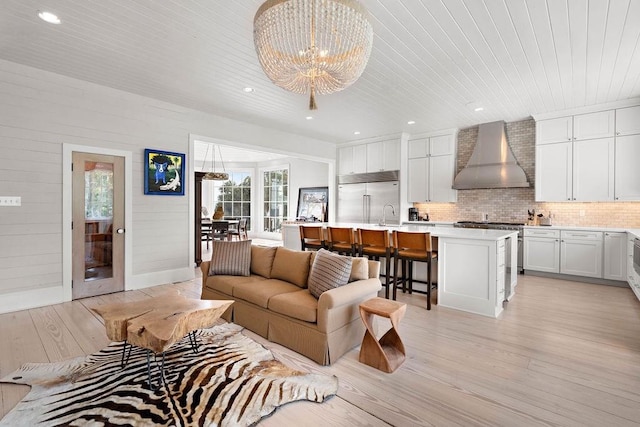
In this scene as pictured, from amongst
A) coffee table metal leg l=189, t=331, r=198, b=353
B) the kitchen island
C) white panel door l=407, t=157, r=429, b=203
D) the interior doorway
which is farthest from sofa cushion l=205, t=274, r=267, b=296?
white panel door l=407, t=157, r=429, b=203

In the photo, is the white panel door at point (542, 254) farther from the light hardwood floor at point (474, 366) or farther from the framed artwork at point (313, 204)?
the framed artwork at point (313, 204)

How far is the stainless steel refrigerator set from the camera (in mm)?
7523

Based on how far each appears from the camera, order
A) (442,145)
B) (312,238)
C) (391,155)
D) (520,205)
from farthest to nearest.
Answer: (391,155)
(442,145)
(520,205)
(312,238)

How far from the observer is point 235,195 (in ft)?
37.9

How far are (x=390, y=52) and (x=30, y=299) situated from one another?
5.34m

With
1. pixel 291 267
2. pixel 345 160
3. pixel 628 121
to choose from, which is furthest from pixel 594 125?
pixel 291 267

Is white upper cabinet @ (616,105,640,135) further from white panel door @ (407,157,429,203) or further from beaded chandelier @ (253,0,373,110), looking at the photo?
beaded chandelier @ (253,0,373,110)

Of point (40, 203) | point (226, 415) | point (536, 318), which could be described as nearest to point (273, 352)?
point (226, 415)

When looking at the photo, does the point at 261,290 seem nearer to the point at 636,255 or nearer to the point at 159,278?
the point at 159,278

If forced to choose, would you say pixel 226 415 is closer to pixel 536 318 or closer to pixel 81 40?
pixel 536 318

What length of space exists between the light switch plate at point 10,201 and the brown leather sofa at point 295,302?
7.96 ft

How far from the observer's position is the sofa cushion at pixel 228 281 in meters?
3.47

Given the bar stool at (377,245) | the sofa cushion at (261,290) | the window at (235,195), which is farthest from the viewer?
the window at (235,195)

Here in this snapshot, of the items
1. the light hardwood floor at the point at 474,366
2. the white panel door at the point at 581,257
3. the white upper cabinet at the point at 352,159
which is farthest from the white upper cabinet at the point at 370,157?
the light hardwood floor at the point at 474,366
